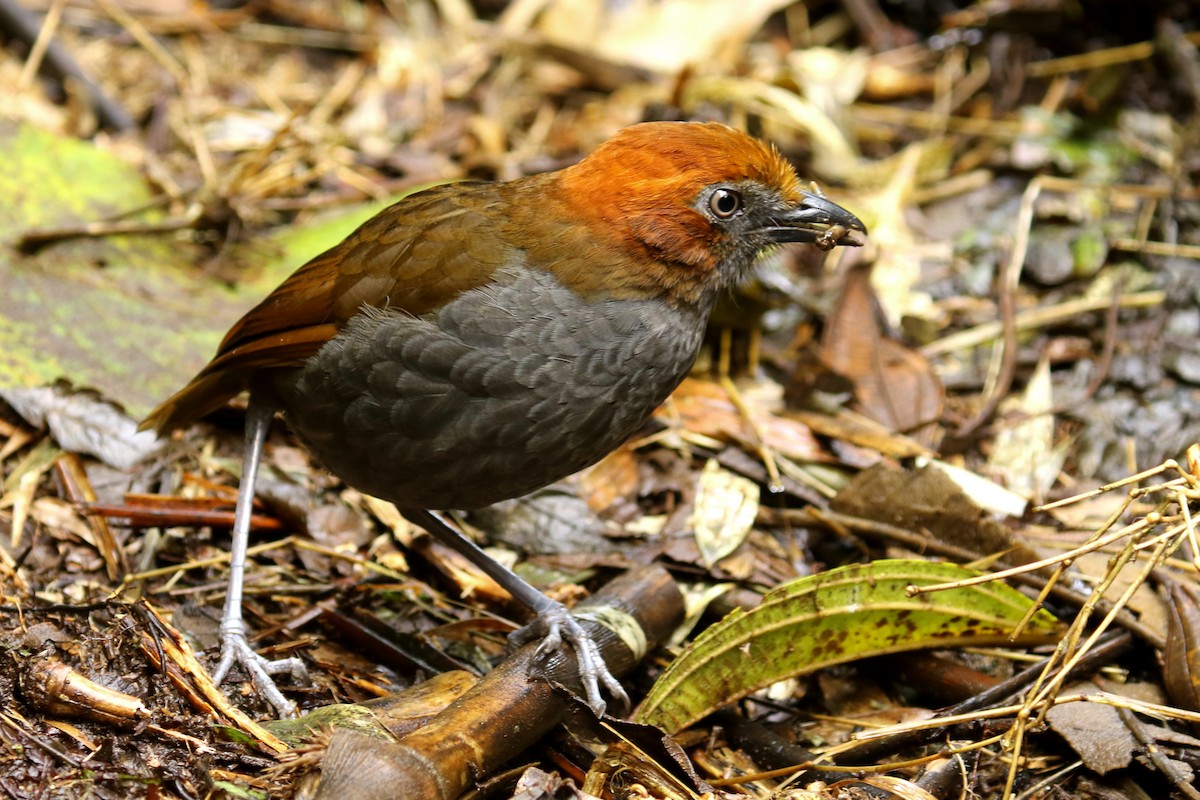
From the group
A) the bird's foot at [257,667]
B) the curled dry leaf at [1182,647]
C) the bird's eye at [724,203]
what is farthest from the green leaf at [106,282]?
the curled dry leaf at [1182,647]

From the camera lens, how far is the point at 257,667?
3158mm

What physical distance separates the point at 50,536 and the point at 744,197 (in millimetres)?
2420

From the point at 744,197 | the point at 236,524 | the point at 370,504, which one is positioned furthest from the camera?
the point at 370,504

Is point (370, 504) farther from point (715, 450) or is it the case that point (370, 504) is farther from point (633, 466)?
point (715, 450)

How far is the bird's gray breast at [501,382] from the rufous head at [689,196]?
172 millimetres

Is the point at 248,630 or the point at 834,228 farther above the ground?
the point at 834,228

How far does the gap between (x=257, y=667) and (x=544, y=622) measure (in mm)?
803

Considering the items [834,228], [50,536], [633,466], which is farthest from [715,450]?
[50,536]

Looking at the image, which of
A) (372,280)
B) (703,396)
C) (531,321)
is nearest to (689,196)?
(531,321)

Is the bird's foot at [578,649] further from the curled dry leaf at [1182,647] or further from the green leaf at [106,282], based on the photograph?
the green leaf at [106,282]

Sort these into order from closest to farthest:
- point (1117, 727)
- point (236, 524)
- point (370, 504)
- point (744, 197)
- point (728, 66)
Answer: point (1117, 727)
point (744, 197)
point (236, 524)
point (370, 504)
point (728, 66)

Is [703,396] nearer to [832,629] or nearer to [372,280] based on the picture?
[832,629]

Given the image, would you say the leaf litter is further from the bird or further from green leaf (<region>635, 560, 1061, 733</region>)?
the bird

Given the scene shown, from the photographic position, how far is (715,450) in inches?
171
